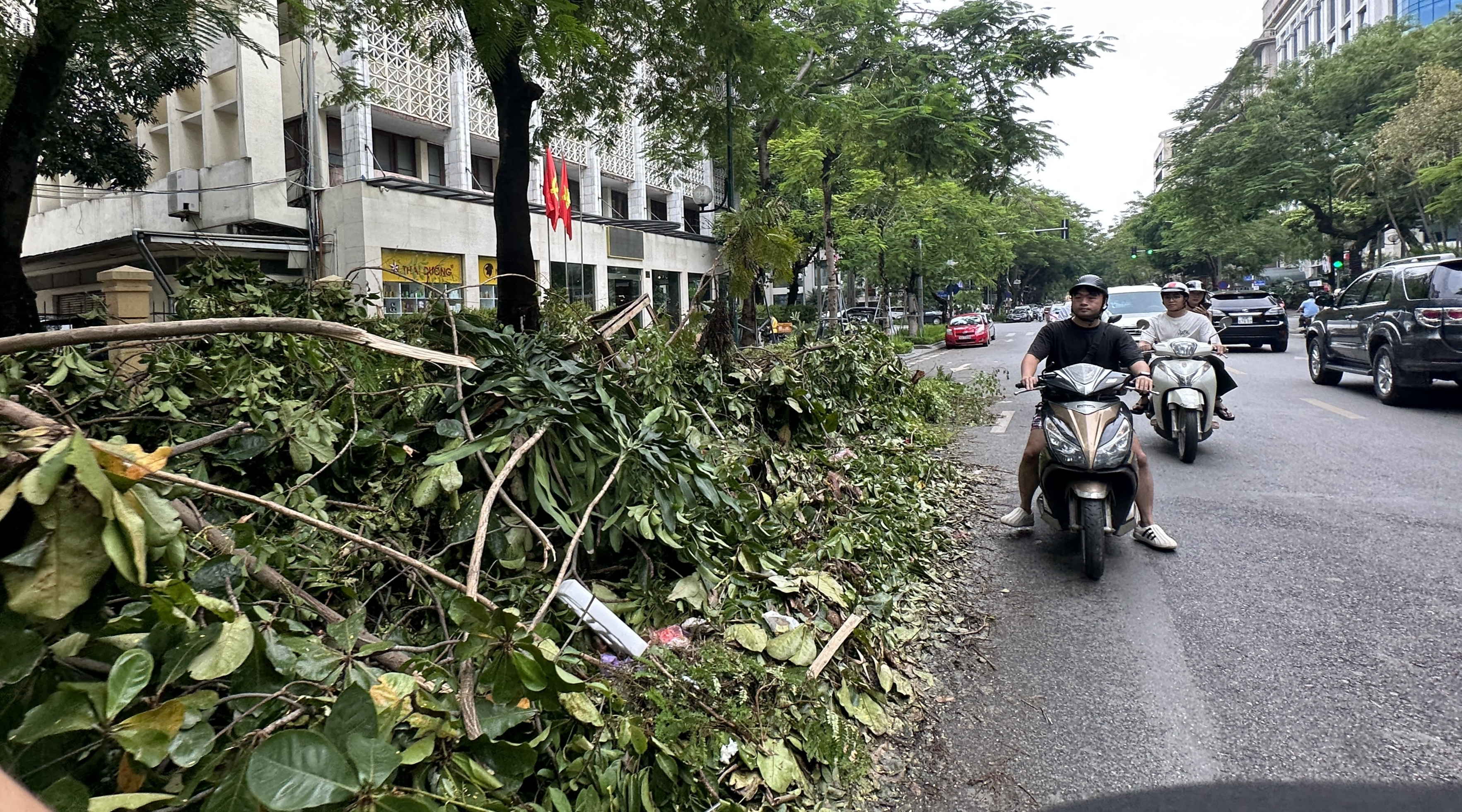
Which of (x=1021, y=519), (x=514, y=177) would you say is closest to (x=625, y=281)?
(x=514, y=177)

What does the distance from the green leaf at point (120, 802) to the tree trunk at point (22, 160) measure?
22.9ft

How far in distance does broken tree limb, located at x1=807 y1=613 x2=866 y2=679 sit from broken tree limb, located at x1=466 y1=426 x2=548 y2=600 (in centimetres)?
127

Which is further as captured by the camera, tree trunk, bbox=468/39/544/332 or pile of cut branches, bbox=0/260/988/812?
tree trunk, bbox=468/39/544/332

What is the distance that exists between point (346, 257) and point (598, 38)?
49.7 ft

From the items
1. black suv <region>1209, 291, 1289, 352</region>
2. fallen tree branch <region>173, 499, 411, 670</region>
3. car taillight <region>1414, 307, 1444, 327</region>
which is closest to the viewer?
fallen tree branch <region>173, 499, 411, 670</region>

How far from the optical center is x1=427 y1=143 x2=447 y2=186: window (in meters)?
21.4

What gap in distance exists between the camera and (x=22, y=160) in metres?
7.29

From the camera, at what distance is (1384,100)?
91.8 ft

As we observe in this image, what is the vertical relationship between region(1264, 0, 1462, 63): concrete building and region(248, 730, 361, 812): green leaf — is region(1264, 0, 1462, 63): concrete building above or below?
above

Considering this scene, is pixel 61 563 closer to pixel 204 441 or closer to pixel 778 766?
pixel 204 441

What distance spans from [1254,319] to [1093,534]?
61.3 feet

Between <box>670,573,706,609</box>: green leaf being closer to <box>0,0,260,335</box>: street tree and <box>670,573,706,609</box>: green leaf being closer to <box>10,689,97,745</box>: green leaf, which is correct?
<box>10,689,97,745</box>: green leaf

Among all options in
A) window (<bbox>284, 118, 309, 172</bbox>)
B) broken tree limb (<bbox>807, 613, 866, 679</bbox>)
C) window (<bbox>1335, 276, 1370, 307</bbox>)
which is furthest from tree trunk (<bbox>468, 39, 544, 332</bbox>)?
window (<bbox>284, 118, 309, 172</bbox>)

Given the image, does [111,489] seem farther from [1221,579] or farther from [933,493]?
[933,493]
